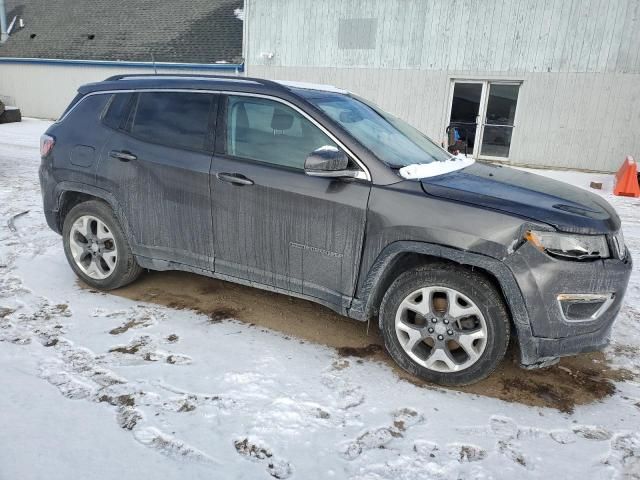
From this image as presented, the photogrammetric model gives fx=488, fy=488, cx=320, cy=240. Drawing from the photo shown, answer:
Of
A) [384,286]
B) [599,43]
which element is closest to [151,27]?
[599,43]

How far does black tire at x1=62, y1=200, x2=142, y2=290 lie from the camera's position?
161 inches

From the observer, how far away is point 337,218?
3199 millimetres

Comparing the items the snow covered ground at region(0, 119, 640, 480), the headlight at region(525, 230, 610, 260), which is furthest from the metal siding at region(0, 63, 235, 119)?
the headlight at region(525, 230, 610, 260)

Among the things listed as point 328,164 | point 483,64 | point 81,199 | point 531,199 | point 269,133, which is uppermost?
point 483,64

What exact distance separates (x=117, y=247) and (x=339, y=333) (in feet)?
6.58

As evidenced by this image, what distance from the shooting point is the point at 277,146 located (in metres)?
3.46

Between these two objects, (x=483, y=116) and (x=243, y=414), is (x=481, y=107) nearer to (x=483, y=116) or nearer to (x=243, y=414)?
(x=483, y=116)

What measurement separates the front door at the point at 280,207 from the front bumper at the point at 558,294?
1.03m

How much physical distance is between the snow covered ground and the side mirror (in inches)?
50.3

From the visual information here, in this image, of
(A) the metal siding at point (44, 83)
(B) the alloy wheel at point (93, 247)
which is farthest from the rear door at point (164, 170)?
(A) the metal siding at point (44, 83)

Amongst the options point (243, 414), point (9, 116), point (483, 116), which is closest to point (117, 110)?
point (243, 414)

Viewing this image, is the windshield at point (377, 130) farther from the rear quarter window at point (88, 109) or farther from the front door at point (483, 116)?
the front door at point (483, 116)

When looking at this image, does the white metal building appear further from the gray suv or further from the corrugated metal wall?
the gray suv

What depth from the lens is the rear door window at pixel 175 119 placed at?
368 cm
